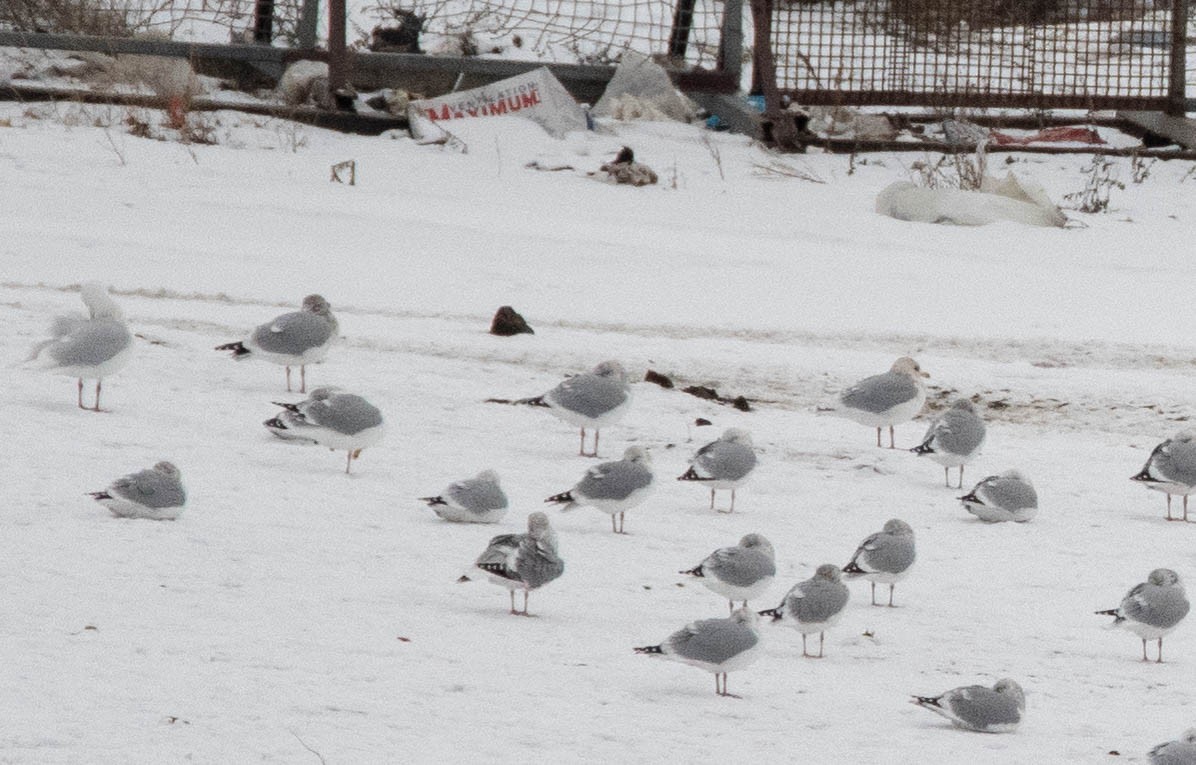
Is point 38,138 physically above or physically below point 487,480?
above

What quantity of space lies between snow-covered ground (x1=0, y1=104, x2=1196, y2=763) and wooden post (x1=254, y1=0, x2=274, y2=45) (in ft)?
7.45

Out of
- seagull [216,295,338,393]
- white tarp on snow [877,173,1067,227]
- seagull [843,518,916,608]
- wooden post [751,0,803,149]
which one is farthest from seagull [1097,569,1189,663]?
wooden post [751,0,803,149]

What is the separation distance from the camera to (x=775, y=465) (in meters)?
9.91

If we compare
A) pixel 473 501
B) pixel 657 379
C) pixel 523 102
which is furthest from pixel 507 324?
pixel 523 102

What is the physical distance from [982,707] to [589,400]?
387 centimetres

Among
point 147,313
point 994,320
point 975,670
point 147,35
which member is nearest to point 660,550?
point 975,670

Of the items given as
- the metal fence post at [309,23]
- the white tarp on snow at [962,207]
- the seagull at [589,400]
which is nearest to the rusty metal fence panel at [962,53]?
the white tarp on snow at [962,207]

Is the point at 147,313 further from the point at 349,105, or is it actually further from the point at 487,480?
the point at 349,105

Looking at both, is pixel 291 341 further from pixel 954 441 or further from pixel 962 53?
pixel 962 53

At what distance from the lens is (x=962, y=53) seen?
21.4 meters

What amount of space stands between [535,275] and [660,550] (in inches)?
268

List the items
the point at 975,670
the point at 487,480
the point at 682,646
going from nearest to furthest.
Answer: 1. the point at 682,646
2. the point at 975,670
3. the point at 487,480

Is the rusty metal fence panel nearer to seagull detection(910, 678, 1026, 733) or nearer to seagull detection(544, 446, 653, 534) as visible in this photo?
seagull detection(544, 446, 653, 534)

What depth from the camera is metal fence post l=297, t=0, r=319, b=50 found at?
66.0ft
